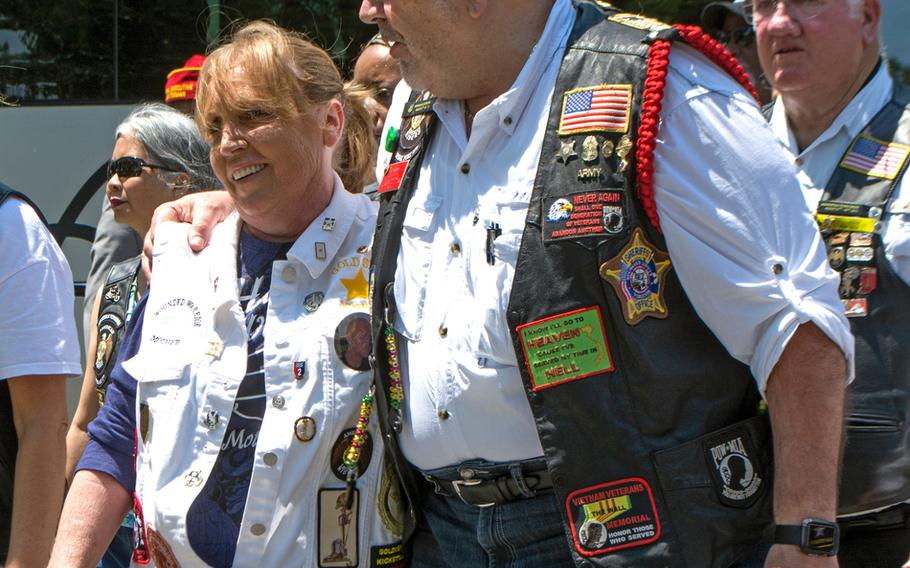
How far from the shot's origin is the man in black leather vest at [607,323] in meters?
2.01

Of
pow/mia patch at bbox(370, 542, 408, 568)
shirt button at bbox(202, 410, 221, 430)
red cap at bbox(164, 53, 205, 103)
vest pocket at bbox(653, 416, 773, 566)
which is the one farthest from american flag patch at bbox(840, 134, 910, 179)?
red cap at bbox(164, 53, 205, 103)

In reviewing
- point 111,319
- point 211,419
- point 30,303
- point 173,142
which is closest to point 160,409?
point 211,419

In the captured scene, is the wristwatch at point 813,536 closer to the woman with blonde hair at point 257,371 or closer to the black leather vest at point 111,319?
the woman with blonde hair at point 257,371

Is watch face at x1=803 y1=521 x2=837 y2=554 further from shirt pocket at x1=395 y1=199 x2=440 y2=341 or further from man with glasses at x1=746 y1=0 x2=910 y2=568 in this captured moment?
man with glasses at x1=746 y1=0 x2=910 y2=568

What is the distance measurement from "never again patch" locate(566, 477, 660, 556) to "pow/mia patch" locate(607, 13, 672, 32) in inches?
32.5

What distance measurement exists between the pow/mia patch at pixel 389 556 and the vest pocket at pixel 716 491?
0.78 metres

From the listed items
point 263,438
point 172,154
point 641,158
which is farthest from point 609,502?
point 172,154

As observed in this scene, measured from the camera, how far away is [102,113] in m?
6.84

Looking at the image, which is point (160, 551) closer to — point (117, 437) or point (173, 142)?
point (117, 437)

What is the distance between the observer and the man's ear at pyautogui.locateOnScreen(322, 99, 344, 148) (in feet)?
9.26

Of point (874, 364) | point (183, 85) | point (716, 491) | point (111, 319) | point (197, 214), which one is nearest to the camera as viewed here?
point (716, 491)

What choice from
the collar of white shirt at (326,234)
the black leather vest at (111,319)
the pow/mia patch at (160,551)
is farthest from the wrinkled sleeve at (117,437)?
the black leather vest at (111,319)

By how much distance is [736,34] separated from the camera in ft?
18.4

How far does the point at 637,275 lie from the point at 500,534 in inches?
24.2
